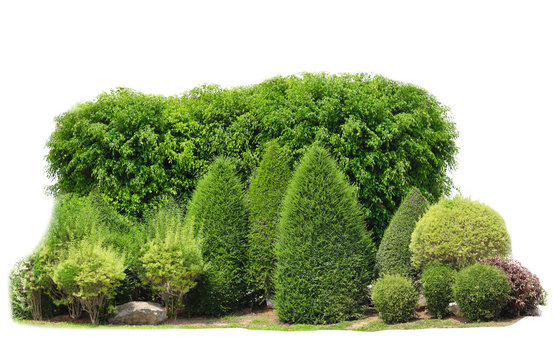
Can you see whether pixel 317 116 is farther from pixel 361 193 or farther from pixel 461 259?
pixel 461 259

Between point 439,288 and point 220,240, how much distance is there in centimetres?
685

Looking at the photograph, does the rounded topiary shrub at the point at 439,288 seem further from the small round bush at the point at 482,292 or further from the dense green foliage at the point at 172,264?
the dense green foliage at the point at 172,264

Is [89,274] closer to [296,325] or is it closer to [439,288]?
[296,325]

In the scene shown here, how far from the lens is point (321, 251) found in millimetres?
13844

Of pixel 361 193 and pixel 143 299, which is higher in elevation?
pixel 361 193

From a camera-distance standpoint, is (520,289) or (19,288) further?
(19,288)

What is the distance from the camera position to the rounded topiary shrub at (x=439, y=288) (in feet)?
42.1

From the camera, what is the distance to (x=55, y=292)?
45.7ft

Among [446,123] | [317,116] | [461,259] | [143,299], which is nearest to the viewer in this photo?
[461,259]

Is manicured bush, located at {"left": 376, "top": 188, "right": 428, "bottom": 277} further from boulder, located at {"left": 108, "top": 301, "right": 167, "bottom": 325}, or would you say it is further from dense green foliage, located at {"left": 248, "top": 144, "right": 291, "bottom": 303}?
boulder, located at {"left": 108, "top": 301, "right": 167, "bottom": 325}

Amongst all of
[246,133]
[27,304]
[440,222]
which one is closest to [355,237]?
[440,222]

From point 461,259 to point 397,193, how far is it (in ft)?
20.7

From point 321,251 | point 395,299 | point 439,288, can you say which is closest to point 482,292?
point 439,288

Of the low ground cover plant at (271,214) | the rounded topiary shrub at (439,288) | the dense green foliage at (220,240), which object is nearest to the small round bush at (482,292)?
the low ground cover plant at (271,214)
